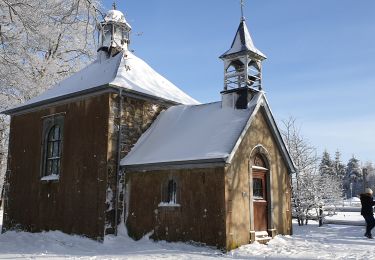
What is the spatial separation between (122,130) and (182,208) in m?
3.72

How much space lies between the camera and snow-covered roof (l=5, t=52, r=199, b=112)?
15552 millimetres

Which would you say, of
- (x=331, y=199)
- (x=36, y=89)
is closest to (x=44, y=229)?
(x=36, y=89)

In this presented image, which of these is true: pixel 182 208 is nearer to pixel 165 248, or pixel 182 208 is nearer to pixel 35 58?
pixel 165 248

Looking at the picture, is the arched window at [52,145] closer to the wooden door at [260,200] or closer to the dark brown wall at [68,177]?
the dark brown wall at [68,177]

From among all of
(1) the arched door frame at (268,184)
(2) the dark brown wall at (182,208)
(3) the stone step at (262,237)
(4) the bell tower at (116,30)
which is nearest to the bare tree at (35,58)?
(4) the bell tower at (116,30)

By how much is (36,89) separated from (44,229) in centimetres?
1088

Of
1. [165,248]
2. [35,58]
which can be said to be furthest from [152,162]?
[35,58]

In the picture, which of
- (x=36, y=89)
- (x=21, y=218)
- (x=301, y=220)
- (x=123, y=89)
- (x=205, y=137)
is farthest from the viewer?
(x=36, y=89)

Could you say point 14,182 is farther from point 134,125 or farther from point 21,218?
point 134,125

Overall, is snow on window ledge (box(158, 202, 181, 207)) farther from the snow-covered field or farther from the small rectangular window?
the snow-covered field

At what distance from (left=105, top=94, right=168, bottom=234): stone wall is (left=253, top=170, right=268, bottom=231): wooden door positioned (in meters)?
4.53

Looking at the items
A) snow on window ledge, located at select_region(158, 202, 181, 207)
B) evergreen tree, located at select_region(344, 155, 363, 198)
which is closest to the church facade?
snow on window ledge, located at select_region(158, 202, 181, 207)

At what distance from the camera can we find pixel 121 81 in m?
15.3

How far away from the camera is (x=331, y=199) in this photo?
21859mm
